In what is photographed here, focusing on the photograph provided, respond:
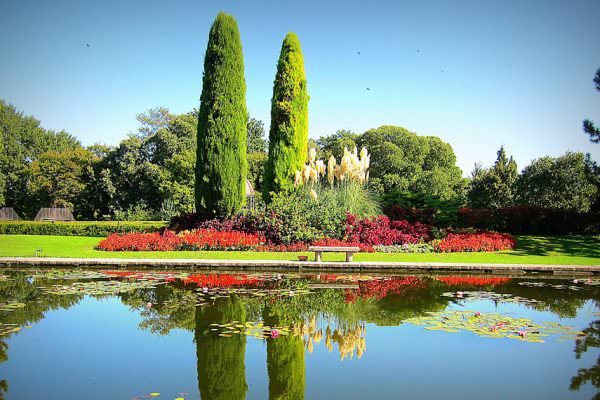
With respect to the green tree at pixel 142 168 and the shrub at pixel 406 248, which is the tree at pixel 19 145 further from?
the shrub at pixel 406 248

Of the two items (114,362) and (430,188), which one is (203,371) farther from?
(430,188)

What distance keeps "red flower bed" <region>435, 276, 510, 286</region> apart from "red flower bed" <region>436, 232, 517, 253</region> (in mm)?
4533

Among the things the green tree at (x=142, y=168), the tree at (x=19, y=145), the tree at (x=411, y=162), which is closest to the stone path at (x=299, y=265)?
the green tree at (x=142, y=168)

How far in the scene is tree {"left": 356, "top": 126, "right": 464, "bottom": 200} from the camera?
40.1m

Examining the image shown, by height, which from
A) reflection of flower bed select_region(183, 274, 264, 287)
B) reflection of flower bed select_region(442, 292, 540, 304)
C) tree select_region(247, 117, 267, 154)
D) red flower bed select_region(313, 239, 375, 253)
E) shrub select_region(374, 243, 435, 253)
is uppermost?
tree select_region(247, 117, 267, 154)

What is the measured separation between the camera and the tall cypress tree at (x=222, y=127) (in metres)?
18.2

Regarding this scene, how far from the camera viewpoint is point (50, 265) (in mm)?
Answer: 12477

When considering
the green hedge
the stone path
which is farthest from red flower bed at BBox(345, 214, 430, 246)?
the green hedge

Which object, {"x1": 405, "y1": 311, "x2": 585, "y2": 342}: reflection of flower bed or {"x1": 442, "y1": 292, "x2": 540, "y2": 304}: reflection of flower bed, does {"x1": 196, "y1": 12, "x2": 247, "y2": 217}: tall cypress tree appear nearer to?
{"x1": 442, "y1": 292, "x2": 540, "y2": 304}: reflection of flower bed

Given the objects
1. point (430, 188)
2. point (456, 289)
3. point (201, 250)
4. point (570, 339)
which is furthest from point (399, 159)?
point (570, 339)

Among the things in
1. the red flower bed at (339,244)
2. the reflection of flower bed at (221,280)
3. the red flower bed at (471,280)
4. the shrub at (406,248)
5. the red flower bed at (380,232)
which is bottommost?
the red flower bed at (471,280)

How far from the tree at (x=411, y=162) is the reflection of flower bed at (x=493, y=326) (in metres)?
32.0

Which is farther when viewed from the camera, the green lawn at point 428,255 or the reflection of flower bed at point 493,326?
the green lawn at point 428,255

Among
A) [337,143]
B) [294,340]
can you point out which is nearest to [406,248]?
[294,340]
